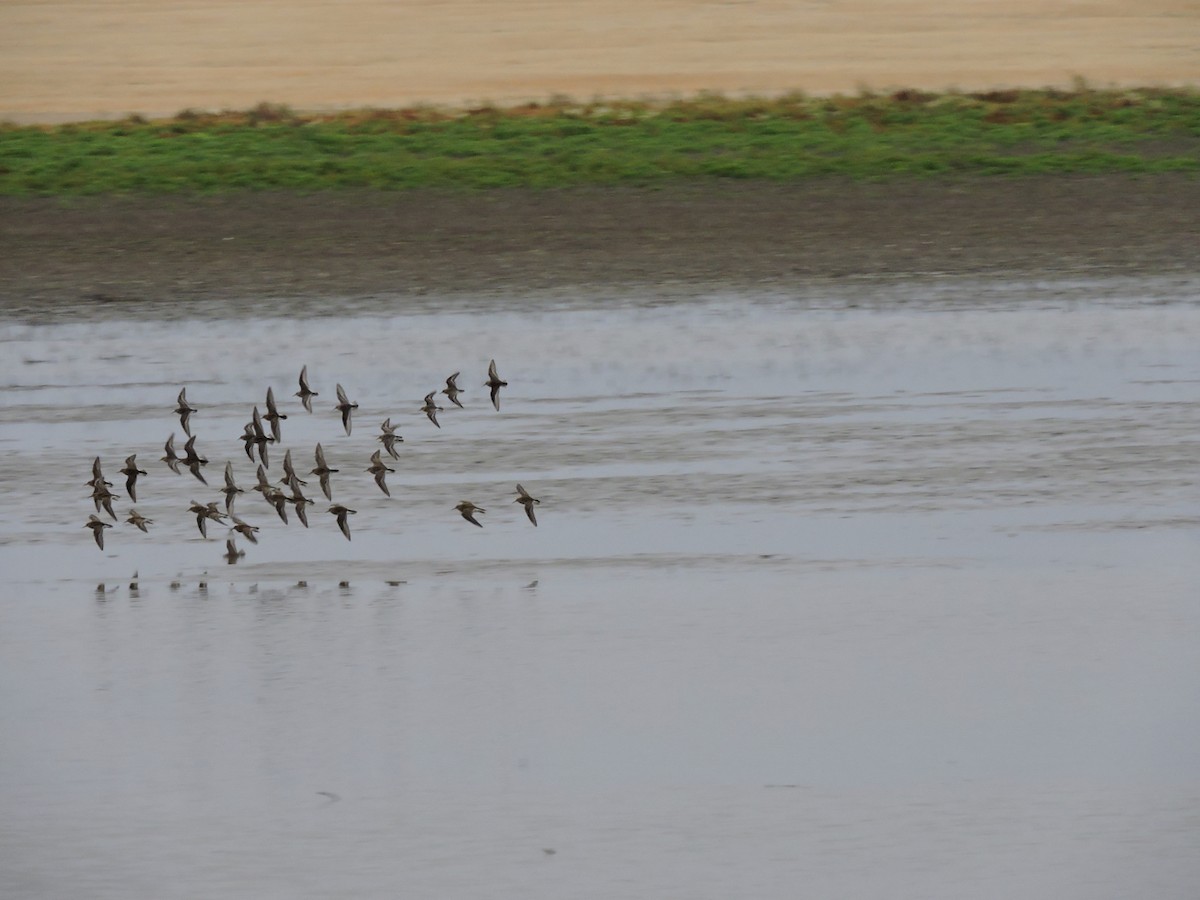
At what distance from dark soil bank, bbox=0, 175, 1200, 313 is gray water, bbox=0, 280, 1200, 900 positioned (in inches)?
126

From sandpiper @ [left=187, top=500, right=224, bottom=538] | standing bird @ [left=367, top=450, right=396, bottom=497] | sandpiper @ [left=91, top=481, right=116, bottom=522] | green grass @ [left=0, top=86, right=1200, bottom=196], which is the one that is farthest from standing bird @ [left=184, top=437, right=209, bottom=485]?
green grass @ [left=0, top=86, right=1200, bottom=196]

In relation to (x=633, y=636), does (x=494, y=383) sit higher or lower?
higher

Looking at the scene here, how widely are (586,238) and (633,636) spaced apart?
11.7m

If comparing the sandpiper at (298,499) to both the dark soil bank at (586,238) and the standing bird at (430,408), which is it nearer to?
the standing bird at (430,408)

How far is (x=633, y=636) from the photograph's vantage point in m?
9.81

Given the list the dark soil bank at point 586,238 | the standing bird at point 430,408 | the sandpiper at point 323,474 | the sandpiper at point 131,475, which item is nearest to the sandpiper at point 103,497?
the sandpiper at point 131,475

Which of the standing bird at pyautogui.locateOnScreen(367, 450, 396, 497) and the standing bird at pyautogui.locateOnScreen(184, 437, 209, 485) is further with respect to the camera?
the standing bird at pyautogui.locateOnScreen(184, 437, 209, 485)

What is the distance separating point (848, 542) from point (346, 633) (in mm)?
2926

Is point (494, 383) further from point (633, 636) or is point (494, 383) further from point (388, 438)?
point (633, 636)

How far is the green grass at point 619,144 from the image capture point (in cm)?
2420

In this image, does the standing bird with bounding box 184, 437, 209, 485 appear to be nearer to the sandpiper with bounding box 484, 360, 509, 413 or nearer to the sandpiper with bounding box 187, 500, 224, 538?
the sandpiper with bounding box 187, 500, 224, 538

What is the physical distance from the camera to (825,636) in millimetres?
9742

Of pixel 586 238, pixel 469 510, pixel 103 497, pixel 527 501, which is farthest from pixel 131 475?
pixel 586 238

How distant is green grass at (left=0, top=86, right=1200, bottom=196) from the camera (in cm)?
2420
